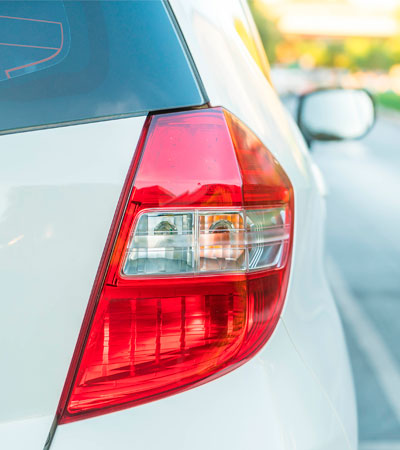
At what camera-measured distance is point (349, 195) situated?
9.26 metres

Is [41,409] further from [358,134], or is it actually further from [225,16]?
[358,134]

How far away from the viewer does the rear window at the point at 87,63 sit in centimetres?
104

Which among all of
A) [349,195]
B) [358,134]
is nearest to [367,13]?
[349,195]

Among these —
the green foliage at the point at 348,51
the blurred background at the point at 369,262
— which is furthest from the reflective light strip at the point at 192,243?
the green foliage at the point at 348,51

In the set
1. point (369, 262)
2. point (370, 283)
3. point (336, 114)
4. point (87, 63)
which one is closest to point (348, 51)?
point (369, 262)

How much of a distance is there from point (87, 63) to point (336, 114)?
1713 mm

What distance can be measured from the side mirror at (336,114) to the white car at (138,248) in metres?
1.49

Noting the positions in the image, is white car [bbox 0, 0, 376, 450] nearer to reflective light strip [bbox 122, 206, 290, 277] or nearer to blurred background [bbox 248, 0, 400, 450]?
reflective light strip [bbox 122, 206, 290, 277]

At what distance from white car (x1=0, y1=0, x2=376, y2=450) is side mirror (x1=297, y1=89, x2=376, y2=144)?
4.89ft

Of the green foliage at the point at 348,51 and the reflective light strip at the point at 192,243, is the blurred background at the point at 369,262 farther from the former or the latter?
the green foliage at the point at 348,51

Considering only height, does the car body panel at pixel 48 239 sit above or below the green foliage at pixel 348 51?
below

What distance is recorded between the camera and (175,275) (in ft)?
3.47

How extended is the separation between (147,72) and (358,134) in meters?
1.82

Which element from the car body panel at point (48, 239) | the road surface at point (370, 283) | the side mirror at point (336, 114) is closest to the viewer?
the car body panel at point (48, 239)
